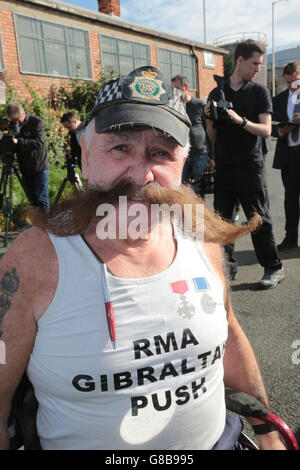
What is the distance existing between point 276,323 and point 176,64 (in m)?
18.7

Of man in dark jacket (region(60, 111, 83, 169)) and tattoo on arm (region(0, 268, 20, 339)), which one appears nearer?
tattoo on arm (region(0, 268, 20, 339))

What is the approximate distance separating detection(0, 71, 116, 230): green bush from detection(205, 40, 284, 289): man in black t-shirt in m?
4.21

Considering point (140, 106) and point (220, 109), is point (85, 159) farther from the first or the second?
point (220, 109)

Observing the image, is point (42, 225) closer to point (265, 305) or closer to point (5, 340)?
point (5, 340)

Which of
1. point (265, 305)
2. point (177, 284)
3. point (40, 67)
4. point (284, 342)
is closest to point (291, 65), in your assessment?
point (265, 305)

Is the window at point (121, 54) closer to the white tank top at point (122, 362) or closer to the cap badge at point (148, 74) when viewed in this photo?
the cap badge at point (148, 74)

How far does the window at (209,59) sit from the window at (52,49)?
845cm

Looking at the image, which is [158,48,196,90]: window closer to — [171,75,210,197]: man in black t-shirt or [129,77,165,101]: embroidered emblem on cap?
[171,75,210,197]: man in black t-shirt

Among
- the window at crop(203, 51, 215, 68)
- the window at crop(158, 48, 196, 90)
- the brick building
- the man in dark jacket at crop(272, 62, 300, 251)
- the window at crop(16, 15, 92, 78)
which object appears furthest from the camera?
the window at crop(203, 51, 215, 68)

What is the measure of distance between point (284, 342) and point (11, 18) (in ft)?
44.4

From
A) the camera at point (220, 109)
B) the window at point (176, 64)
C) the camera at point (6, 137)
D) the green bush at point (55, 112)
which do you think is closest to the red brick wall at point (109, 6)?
the window at point (176, 64)

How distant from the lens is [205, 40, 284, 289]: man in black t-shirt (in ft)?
11.2

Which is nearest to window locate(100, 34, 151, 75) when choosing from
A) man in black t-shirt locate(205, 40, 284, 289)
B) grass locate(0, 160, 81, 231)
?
grass locate(0, 160, 81, 231)
